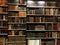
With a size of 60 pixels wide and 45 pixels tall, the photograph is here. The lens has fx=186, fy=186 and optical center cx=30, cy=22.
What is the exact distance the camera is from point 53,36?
232 inches

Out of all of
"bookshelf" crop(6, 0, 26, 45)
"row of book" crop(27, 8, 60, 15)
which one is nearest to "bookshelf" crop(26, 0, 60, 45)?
"row of book" crop(27, 8, 60, 15)

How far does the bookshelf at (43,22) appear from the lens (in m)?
5.82

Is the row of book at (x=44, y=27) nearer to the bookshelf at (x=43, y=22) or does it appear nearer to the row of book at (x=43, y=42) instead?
the bookshelf at (x=43, y=22)

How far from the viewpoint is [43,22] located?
585 centimetres

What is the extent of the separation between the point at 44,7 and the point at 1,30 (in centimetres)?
153

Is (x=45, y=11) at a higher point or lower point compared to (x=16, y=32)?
higher

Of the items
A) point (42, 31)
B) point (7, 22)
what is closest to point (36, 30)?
point (42, 31)

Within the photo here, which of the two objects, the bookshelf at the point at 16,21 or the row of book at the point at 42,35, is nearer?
the bookshelf at the point at 16,21

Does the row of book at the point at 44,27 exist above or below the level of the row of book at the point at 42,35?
above

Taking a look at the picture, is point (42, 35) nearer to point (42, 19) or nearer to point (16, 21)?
point (42, 19)

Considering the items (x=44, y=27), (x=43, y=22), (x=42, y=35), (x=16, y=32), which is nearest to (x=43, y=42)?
(x=42, y=35)

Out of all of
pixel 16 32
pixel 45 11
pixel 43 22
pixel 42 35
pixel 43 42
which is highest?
pixel 45 11

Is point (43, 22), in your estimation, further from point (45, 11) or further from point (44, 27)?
point (45, 11)

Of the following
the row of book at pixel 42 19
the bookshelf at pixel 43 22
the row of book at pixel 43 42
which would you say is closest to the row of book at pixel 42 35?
the bookshelf at pixel 43 22
